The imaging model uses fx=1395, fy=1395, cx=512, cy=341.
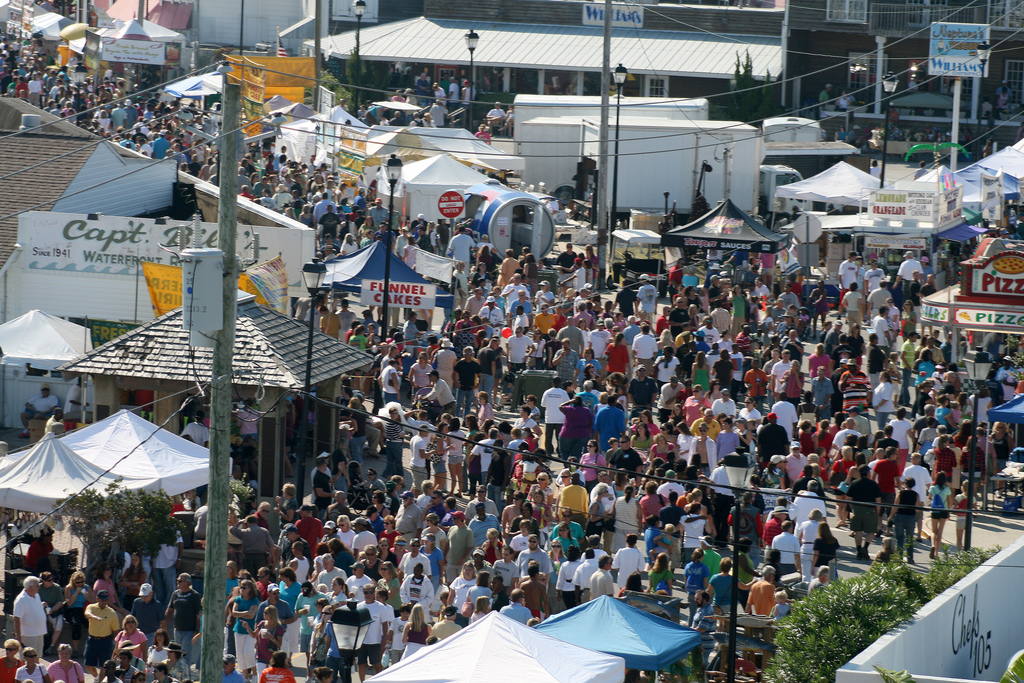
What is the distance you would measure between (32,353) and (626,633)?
11.2m

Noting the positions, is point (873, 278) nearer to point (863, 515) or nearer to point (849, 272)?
point (849, 272)

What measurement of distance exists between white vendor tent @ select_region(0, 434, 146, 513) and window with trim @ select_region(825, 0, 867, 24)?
136 ft

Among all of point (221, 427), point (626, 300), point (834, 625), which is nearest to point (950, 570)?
point (834, 625)

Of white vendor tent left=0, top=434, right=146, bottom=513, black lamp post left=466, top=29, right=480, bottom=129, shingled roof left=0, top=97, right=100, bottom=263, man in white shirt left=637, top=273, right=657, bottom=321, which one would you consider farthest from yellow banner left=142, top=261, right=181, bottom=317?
black lamp post left=466, top=29, right=480, bottom=129

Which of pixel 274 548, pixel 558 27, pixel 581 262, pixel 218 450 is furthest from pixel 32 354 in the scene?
pixel 558 27

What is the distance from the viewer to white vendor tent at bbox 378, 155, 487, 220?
30812 mm

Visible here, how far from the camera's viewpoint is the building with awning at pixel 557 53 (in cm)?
5094

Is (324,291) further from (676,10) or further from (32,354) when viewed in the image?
(676,10)

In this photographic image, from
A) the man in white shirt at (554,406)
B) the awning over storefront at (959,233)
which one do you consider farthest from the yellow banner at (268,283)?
the awning over storefront at (959,233)

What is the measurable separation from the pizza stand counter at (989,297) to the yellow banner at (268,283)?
404 inches

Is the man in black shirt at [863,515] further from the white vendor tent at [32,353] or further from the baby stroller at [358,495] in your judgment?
the white vendor tent at [32,353]

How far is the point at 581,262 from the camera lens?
2772 centimetres

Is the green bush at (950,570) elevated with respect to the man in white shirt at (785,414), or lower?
lower

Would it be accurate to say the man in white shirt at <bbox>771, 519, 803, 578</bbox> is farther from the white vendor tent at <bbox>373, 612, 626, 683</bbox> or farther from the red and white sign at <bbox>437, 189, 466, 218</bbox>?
the red and white sign at <bbox>437, 189, 466, 218</bbox>
